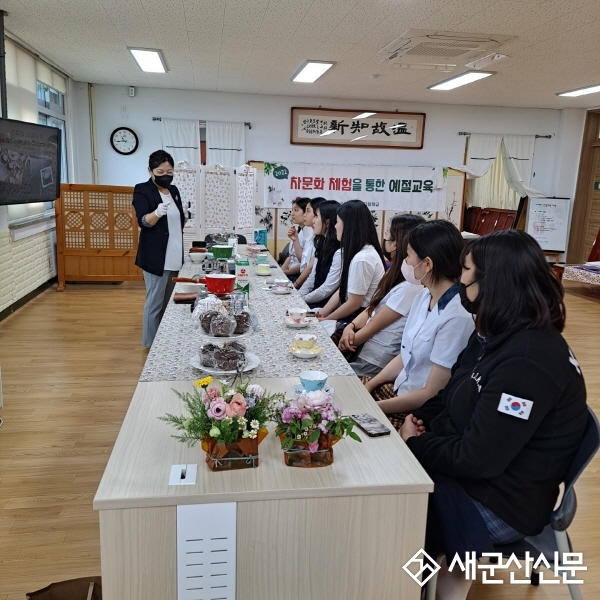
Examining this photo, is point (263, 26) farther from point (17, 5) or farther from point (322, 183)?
point (322, 183)

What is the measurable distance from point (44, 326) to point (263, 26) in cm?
310

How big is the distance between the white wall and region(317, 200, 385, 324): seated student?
197 inches

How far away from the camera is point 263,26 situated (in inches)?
170

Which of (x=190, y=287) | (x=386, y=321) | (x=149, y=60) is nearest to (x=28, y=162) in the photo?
(x=149, y=60)

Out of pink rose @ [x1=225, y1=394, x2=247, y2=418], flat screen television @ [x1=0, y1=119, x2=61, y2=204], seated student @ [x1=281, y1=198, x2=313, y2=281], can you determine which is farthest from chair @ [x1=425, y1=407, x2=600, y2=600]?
flat screen television @ [x1=0, y1=119, x2=61, y2=204]

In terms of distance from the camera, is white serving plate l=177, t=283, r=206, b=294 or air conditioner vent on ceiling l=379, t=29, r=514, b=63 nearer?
white serving plate l=177, t=283, r=206, b=294

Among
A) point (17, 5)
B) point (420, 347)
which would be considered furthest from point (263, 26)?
point (420, 347)

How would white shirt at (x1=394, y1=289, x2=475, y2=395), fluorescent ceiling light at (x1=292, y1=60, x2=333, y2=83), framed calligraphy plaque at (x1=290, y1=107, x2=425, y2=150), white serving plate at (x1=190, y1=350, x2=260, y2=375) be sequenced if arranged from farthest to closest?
framed calligraphy plaque at (x1=290, y1=107, x2=425, y2=150)
fluorescent ceiling light at (x1=292, y1=60, x2=333, y2=83)
white shirt at (x1=394, y1=289, x2=475, y2=395)
white serving plate at (x1=190, y1=350, x2=260, y2=375)

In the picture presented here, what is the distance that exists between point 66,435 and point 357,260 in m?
1.77

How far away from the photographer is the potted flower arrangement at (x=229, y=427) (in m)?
1.14

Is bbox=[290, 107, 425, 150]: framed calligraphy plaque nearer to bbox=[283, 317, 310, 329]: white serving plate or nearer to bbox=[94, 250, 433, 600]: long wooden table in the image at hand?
bbox=[283, 317, 310, 329]: white serving plate

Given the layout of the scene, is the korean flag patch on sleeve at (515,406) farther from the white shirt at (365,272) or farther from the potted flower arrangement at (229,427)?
the white shirt at (365,272)

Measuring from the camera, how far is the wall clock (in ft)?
24.3

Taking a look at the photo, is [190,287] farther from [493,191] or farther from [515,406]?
[493,191]
